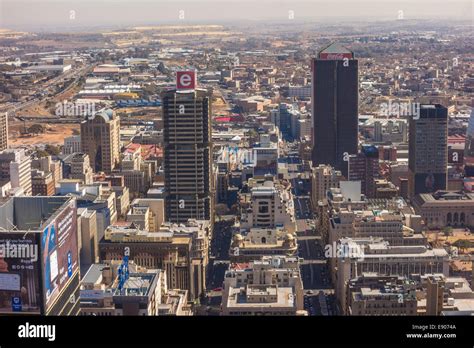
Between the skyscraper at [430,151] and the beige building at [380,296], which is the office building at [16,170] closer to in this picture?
the beige building at [380,296]

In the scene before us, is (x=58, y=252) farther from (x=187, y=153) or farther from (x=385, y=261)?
(x=187, y=153)

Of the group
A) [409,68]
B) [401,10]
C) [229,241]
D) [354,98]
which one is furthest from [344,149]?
[409,68]

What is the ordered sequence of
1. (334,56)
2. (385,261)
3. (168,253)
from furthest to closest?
(334,56)
(168,253)
(385,261)

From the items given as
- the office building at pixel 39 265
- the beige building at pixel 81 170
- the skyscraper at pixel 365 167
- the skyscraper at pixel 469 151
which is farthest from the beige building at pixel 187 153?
the office building at pixel 39 265

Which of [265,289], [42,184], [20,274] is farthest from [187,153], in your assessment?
[20,274]

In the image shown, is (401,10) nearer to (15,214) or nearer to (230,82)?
(15,214)

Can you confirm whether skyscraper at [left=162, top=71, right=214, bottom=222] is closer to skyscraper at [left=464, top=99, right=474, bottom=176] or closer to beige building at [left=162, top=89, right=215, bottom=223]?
beige building at [left=162, top=89, right=215, bottom=223]

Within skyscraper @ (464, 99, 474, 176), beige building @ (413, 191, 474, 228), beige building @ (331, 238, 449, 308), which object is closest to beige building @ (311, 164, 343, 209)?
beige building @ (413, 191, 474, 228)
